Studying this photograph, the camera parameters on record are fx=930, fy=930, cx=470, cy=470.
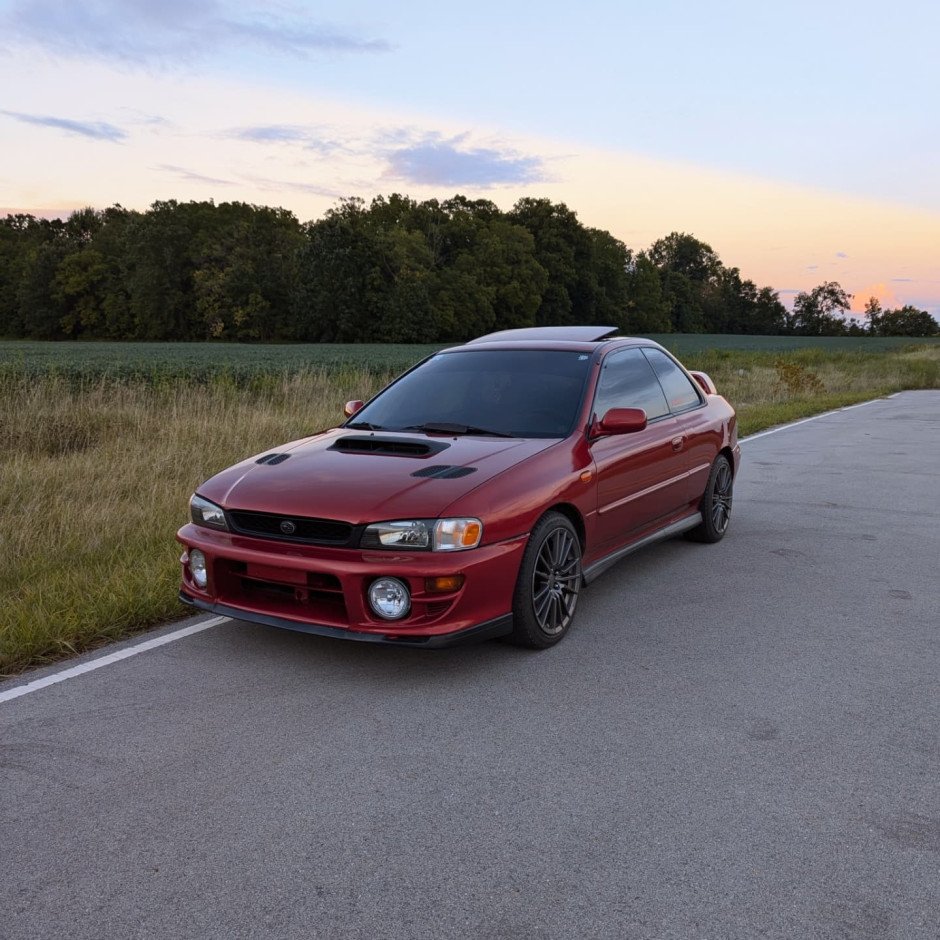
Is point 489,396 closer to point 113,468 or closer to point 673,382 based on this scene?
point 673,382

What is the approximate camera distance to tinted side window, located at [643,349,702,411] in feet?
21.2

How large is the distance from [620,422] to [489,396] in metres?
0.84

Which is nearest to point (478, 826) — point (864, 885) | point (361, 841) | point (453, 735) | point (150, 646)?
point (361, 841)

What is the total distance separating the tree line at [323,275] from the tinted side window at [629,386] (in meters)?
64.2

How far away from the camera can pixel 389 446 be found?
16.1 feet

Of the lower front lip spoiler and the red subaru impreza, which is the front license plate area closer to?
the red subaru impreza

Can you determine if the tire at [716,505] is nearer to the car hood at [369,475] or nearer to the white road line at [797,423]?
the car hood at [369,475]

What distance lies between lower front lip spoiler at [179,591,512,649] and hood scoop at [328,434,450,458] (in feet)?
3.23

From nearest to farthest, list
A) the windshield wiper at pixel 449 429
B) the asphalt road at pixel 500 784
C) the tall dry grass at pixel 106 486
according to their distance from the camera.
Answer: the asphalt road at pixel 500 784, the tall dry grass at pixel 106 486, the windshield wiper at pixel 449 429

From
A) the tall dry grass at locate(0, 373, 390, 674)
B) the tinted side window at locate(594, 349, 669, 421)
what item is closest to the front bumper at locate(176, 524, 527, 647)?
the tall dry grass at locate(0, 373, 390, 674)

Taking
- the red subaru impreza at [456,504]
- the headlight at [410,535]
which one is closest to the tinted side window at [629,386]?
the red subaru impreza at [456,504]

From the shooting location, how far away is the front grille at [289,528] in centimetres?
413

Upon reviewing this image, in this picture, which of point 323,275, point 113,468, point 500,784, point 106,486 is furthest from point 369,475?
point 323,275

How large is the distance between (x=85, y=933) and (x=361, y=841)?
799mm
